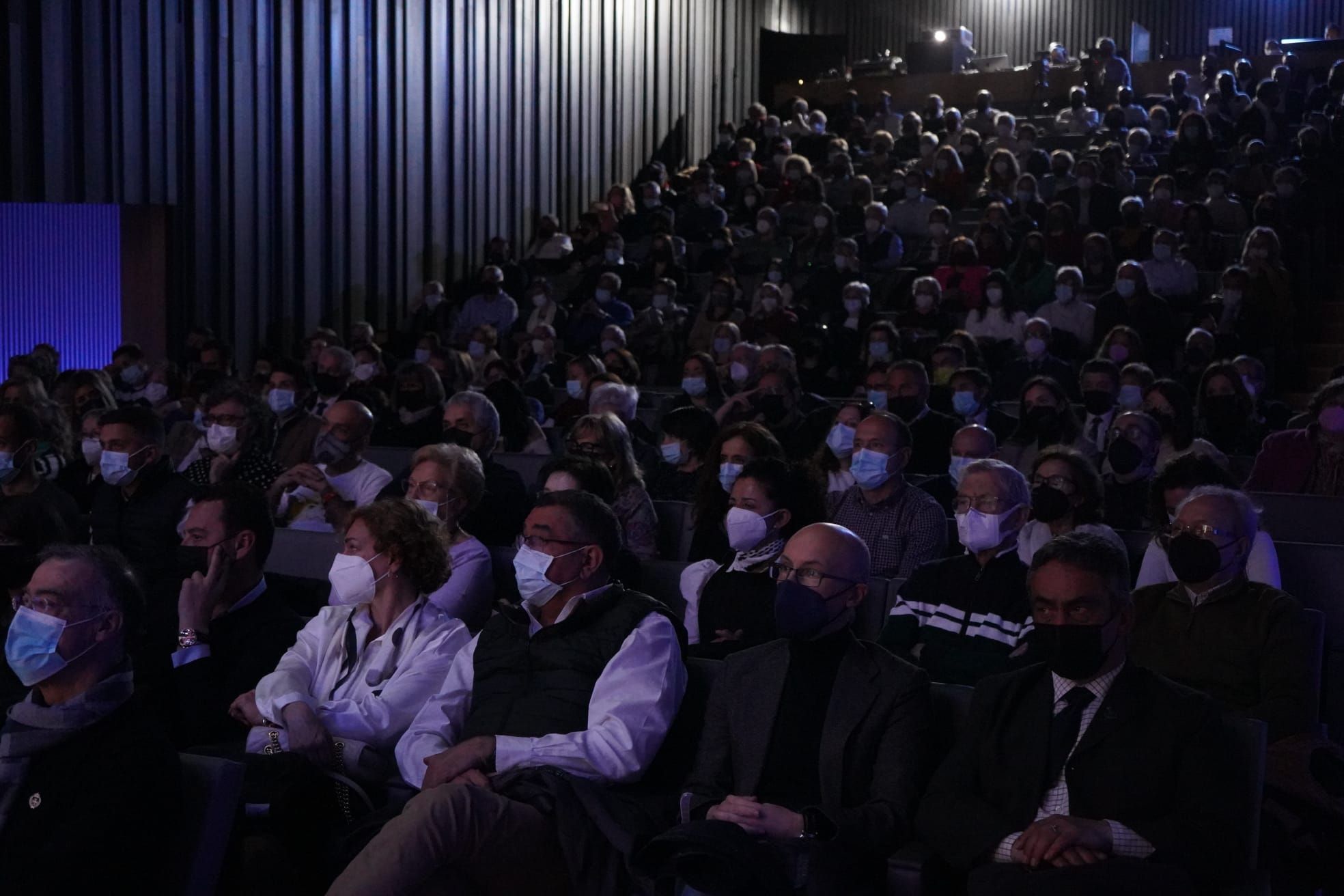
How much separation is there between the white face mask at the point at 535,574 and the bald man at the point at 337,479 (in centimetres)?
201

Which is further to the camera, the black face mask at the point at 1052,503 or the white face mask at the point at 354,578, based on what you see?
the black face mask at the point at 1052,503

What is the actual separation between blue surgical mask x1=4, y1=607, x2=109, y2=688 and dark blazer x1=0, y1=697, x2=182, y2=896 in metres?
0.18

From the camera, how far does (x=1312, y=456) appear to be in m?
5.17

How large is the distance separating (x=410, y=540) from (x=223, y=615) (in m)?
0.53

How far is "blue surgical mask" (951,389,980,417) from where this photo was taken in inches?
262

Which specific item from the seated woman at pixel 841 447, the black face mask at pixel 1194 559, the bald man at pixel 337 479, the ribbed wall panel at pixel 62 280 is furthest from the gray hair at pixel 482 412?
the ribbed wall panel at pixel 62 280

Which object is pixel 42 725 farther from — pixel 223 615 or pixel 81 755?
pixel 223 615

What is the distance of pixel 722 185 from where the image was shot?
584 inches

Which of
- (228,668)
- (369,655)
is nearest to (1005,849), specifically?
(369,655)

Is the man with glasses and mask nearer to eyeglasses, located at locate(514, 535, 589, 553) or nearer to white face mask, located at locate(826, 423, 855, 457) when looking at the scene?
eyeglasses, located at locate(514, 535, 589, 553)

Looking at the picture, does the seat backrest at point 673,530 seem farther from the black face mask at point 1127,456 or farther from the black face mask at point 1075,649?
the black face mask at point 1075,649

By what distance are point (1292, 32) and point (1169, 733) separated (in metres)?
20.1

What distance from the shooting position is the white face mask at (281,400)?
274 inches

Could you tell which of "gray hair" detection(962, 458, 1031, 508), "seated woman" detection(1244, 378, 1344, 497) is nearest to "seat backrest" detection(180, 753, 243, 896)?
"gray hair" detection(962, 458, 1031, 508)
